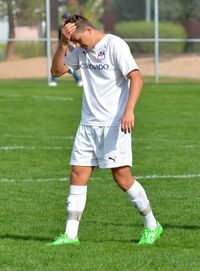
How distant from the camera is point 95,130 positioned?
30.3 feet

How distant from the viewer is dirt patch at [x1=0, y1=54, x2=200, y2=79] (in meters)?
41.2

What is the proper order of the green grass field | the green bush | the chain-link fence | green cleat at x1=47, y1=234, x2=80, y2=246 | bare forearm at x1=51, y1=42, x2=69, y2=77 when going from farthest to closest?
1. the chain-link fence
2. the green bush
3. bare forearm at x1=51, y1=42, x2=69, y2=77
4. green cleat at x1=47, y1=234, x2=80, y2=246
5. the green grass field

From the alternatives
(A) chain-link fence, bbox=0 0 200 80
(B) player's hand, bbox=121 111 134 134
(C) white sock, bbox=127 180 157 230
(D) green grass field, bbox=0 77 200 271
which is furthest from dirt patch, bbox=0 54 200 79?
(B) player's hand, bbox=121 111 134 134

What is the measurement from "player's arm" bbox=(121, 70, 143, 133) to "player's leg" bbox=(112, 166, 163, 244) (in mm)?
449

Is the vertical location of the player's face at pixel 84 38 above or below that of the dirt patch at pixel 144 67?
above

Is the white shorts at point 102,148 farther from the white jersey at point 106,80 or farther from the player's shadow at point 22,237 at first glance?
the player's shadow at point 22,237

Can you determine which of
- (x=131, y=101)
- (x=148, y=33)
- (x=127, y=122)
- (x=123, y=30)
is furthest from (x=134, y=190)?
(x=123, y=30)

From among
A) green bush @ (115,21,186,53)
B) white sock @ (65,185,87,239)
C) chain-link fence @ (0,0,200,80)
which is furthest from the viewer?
chain-link fence @ (0,0,200,80)

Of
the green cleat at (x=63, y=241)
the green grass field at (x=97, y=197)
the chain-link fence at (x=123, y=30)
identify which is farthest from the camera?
the chain-link fence at (x=123, y=30)

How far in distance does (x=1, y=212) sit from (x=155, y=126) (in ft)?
32.3

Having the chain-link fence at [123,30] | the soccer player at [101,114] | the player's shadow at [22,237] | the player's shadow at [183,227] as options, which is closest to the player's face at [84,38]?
the soccer player at [101,114]

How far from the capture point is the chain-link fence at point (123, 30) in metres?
40.4

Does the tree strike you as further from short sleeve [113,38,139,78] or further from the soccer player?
short sleeve [113,38,139,78]

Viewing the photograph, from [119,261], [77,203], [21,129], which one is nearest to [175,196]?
[77,203]
